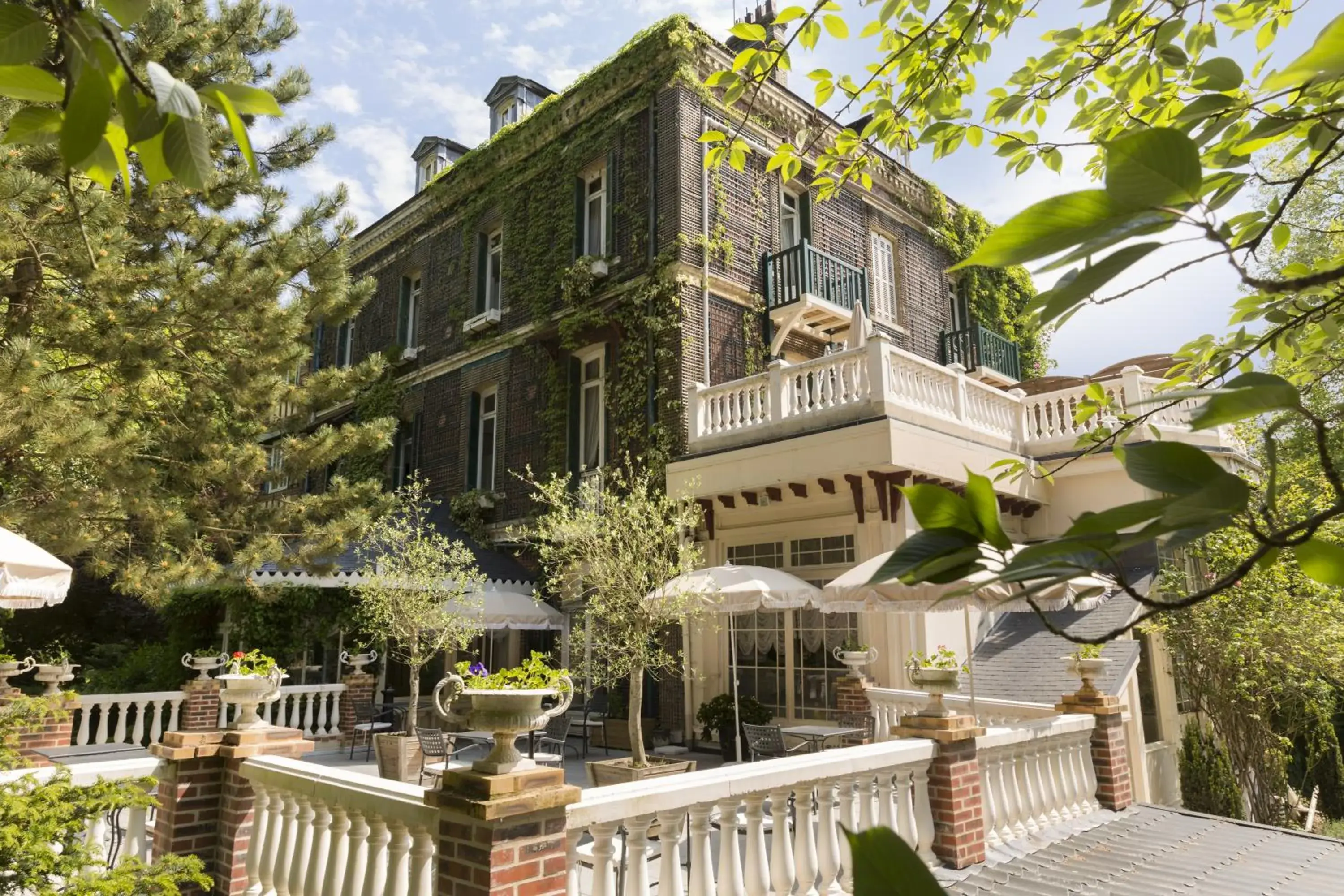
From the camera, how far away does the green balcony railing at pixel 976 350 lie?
1762 centimetres

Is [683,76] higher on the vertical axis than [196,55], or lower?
higher

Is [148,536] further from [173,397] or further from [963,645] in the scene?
[963,645]

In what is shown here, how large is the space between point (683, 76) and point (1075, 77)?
38.0 feet

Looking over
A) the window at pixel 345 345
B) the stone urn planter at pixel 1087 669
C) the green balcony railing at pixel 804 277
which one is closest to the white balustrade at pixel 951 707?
the stone urn planter at pixel 1087 669

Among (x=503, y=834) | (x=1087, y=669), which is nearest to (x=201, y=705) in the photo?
(x=503, y=834)

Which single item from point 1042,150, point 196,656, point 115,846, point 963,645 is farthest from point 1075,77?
point 196,656

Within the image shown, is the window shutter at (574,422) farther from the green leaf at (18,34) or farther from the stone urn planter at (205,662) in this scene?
the green leaf at (18,34)

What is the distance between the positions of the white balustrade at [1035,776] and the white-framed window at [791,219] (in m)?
10.4

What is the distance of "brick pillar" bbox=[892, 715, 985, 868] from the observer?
18.2ft

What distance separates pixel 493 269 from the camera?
17969 millimetres

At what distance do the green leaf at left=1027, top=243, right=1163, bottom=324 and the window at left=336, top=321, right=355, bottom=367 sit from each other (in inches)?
868

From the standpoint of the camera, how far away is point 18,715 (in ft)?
17.9

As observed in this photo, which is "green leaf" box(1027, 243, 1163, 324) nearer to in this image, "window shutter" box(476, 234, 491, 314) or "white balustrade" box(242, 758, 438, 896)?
"white balustrade" box(242, 758, 438, 896)

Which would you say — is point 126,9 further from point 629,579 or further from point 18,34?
point 629,579
